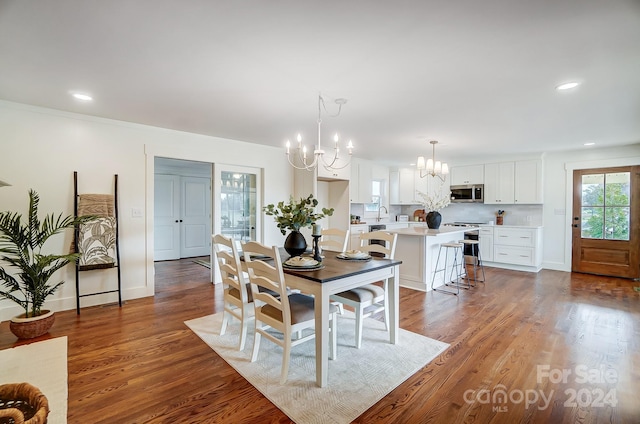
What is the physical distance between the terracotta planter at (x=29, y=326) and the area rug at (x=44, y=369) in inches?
6.2

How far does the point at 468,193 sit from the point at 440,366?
5281 millimetres

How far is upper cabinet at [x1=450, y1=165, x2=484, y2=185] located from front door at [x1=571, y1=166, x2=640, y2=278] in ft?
5.34

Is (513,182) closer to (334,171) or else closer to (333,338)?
(334,171)

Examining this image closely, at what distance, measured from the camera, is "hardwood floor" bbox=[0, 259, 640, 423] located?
1.86m

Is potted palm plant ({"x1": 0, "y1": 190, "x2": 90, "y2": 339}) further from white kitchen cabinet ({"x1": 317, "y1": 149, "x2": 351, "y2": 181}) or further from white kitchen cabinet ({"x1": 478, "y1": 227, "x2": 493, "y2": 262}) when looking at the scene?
white kitchen cabinet ({"x1": 478, "y1": 227, "x2": 493, "y2": 262})

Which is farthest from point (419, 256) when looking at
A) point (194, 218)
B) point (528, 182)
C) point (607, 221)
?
point (194, 218)

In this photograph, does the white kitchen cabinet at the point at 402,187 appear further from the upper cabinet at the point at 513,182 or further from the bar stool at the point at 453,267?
the bar stool at the point at 453,267

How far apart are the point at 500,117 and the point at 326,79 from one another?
7.83 ft

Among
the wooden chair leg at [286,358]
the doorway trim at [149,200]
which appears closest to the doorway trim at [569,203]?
the wooden chair leg at [286,358]

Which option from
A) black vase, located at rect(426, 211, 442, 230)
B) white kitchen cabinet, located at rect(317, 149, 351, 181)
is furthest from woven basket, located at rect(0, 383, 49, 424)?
black vase, located at rect(426, 211, 442, 230)

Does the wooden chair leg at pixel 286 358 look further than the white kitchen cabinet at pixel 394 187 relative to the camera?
No

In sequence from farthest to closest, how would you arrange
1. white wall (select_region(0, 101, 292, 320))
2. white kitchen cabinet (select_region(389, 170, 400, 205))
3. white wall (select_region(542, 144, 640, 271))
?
white kitchen cabinet (select_region(389, 170, 400, 205)) < white wall (select_region(542, 144, 640, 271)) < white wall (select_region(0, 101, 292, 320))

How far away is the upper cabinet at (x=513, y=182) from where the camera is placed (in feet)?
19.7

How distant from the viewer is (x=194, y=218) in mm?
7383
